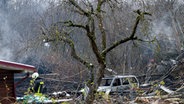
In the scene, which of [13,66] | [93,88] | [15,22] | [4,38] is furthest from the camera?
[15,22]

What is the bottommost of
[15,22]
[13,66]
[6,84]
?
[6,84]

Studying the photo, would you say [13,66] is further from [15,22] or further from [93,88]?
[15,22]

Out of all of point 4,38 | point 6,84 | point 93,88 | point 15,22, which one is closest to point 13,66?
point 6,84

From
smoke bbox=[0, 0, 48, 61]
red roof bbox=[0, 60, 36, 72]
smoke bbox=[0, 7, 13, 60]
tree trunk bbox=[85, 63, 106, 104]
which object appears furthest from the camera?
→ smoke bbox=[0, 0, 48, 61]

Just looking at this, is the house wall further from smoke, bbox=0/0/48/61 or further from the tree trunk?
smoke, bbox=0/0/48/61

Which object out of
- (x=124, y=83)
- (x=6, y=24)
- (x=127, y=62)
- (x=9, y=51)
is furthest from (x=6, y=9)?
(x=124, y=83)

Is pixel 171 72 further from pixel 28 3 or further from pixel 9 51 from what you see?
pixel 28 3

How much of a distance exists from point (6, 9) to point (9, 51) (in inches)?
317

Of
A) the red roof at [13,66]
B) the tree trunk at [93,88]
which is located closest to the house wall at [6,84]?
the red roof at [13,66]

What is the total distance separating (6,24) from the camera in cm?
3538

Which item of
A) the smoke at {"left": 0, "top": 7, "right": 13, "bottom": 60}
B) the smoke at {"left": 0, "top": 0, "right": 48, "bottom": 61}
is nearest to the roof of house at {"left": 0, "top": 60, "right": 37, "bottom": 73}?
the smoke at {"left": 0, "top": 0, "right": 48, "bottom": 61}

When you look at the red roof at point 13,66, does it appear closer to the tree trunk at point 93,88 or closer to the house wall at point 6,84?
the house wall at point 6,84

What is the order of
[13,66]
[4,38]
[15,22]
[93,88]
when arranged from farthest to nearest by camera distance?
[15,22], [4,38], [13,66], [93,88]

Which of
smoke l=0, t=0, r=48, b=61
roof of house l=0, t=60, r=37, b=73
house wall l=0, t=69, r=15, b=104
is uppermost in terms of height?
smoke l=0, t=0, r=48, b=61
